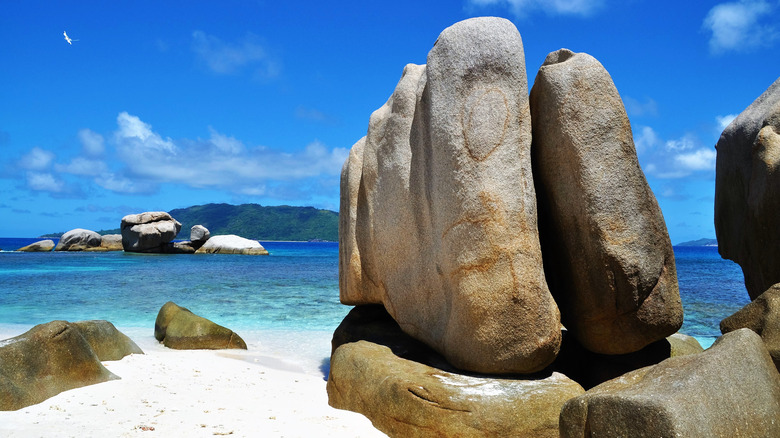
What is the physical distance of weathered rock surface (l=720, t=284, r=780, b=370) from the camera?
12.1ft

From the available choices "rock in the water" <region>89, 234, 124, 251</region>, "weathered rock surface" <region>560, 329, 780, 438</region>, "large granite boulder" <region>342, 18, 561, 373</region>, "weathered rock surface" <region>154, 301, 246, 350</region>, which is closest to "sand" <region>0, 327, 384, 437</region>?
"weathered rock surface" <region>154, 301, 246, 350</region>

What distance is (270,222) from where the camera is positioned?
130875 mm

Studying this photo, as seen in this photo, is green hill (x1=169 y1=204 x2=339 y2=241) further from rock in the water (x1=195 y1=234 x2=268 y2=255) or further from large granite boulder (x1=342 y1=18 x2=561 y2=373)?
large granite boulder (x1=342 y1=18 x2=561 y2=373)

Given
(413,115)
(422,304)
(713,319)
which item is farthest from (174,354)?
(713,319)

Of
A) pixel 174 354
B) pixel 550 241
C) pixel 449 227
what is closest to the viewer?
pixel 449 227

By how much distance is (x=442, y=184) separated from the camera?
4.46 metres

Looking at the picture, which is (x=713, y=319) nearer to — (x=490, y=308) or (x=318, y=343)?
(x=318, y=343)

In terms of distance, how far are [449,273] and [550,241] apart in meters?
0.90

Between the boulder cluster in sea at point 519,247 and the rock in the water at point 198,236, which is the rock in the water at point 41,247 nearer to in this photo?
the rock in the water at point 198,236

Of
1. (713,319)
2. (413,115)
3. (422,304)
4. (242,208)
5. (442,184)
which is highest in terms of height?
(242,208)

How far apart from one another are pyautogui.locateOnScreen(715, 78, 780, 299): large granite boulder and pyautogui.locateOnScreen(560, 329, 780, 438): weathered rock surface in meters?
3.24

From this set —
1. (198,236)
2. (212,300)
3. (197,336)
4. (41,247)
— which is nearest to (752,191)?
(197,336)

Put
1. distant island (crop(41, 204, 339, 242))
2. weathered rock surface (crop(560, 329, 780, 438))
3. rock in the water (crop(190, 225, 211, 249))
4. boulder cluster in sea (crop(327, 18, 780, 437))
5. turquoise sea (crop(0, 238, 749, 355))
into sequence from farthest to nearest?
distant island (crop(41, 204, 339, 242)) < rock in the water (crop(190, 225, 211, 249)) < turquoise sea (crop(0, 238, 749, 355)) < boulder cluster in sea (crop(327, 18, 780, 437)) < weathered rock surface (crop(560, 329, 780, 438))

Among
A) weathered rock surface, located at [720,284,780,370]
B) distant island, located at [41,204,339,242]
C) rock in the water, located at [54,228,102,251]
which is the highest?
distant island, located at [41,204,339,242]
